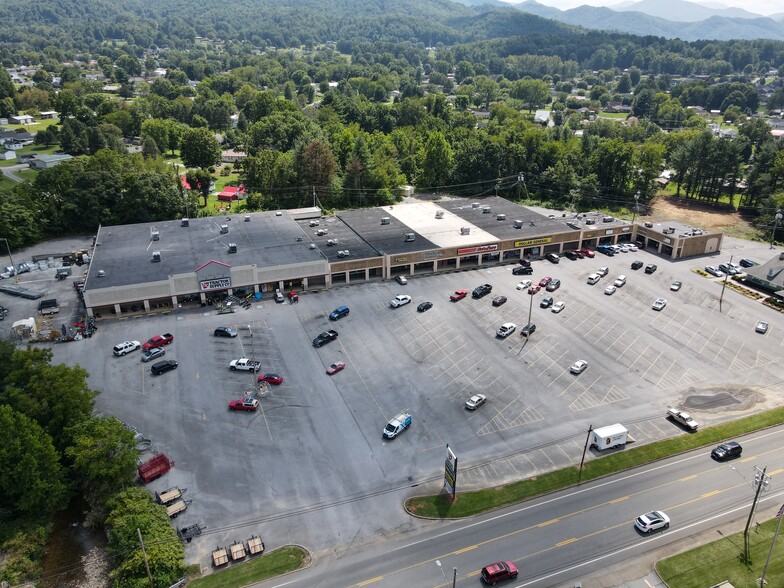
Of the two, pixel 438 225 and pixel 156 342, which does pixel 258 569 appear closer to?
pixel 156 342

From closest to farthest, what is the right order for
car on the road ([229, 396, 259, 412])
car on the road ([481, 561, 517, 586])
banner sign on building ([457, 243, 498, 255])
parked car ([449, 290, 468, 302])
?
1. car on the road ([481, 561, 517, 586])
2. car on the road ([229, 396, 259, 412])
3. parked car ([449, 290, 468, 302])
4. banner sign on building ([457, 243, 498, 255])

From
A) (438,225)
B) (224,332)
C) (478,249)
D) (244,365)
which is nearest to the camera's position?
(244,365)

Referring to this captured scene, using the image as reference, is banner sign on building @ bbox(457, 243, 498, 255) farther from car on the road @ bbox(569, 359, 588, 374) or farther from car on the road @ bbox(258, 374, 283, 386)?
car on the road @ bbox(258, 374, 283, 386)

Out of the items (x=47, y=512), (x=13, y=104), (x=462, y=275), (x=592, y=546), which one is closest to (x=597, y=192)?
(x=462, y=275)

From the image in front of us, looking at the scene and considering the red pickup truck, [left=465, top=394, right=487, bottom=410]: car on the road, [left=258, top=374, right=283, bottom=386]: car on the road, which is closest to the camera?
[left=465, top=394, right=487, bottom=410]: car on the road

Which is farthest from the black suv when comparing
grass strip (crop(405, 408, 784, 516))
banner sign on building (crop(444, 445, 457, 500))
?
banner sign on building (crop(444, 445, 457, 500))

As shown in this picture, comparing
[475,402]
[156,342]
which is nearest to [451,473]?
[475,402]

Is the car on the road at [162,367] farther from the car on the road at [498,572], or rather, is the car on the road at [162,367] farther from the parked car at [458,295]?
the car on the road at [498,572]

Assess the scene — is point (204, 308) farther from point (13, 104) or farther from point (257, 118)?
point (13, 104)
